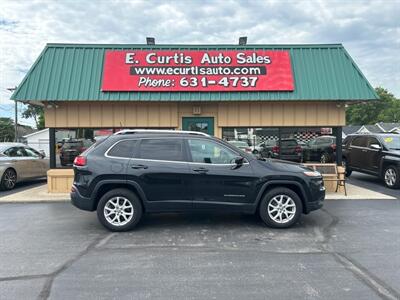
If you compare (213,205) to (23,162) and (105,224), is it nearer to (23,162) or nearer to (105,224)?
(105,224)

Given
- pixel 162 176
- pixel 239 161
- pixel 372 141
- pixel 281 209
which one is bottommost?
pixel 281 209

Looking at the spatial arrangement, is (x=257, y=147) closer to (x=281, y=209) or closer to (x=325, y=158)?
(x=325, y=158)

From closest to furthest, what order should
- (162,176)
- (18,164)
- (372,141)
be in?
(162,176) < (18,164) < (372,141)

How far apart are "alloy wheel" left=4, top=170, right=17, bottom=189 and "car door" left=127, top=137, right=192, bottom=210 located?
7.44 m

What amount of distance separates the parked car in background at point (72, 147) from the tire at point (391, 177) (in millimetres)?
9626

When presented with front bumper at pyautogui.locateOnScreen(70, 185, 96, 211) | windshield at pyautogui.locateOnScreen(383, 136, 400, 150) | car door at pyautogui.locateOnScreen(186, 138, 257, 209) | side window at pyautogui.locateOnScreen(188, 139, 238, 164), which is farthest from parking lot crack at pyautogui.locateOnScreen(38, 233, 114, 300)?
windshield at pyautogui.locateOnScreen(383, 136, 400, 150)

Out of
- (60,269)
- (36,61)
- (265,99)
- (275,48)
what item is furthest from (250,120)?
(60,269)

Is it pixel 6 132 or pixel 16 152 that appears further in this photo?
pixel 6 132

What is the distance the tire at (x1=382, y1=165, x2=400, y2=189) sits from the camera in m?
11.2

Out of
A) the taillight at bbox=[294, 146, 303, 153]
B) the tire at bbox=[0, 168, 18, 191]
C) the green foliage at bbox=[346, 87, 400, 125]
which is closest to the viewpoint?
the taillight at bbox=[294, 146, 303, 153]

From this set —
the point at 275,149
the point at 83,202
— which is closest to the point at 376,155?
the point at 275,149

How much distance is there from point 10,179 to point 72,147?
9.90 feet

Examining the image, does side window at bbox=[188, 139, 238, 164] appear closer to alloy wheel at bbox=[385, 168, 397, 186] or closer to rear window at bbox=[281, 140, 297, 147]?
rear window at bbox=[281, 140, 297, 147]

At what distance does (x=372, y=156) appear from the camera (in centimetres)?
1248
